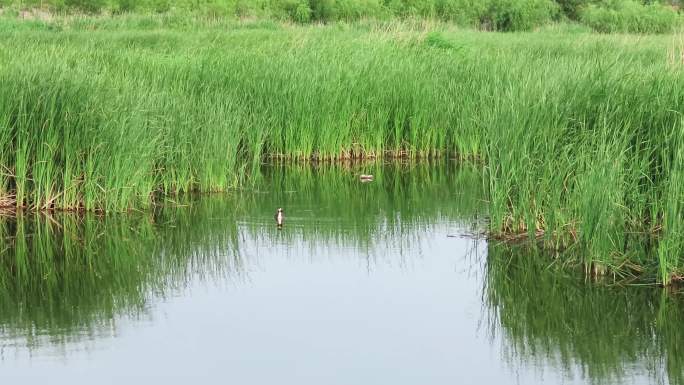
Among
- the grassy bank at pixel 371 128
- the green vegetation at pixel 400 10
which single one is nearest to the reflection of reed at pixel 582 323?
the grassy bank at pixel 371 128

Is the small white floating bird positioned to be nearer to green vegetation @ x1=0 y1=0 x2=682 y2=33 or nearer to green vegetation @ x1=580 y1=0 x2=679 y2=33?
green vegetation @ x1=0 y1=0 x2=682 y2=33

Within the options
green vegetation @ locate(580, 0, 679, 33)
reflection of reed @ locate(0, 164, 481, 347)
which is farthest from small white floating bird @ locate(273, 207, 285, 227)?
green vegetation @ locate(580, 0, 679, 33)

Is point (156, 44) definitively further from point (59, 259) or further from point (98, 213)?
point (59, 259)

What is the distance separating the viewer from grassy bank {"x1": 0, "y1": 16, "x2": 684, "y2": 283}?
8.15 metres

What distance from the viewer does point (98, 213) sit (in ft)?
33.3

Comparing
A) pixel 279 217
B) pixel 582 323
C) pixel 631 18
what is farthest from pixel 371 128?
pixel 631 18

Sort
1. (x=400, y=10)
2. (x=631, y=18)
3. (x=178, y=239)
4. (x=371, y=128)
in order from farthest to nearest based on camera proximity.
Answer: (x=400, y=10)
(x=631, y=18)
(x=371, y=128)
(x=178, y=239)

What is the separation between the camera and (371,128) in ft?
45.3

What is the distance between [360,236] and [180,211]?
1858 mm

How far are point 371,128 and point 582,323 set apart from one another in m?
6.89

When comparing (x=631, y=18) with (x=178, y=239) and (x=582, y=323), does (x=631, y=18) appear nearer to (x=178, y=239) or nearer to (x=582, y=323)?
(x=178, y=239)

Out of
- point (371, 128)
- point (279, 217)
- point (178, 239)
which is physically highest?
point (371, 128)

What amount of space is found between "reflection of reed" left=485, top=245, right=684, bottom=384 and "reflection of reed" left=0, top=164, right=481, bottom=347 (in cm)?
124

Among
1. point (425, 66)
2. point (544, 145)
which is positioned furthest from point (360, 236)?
point (425, 66)
